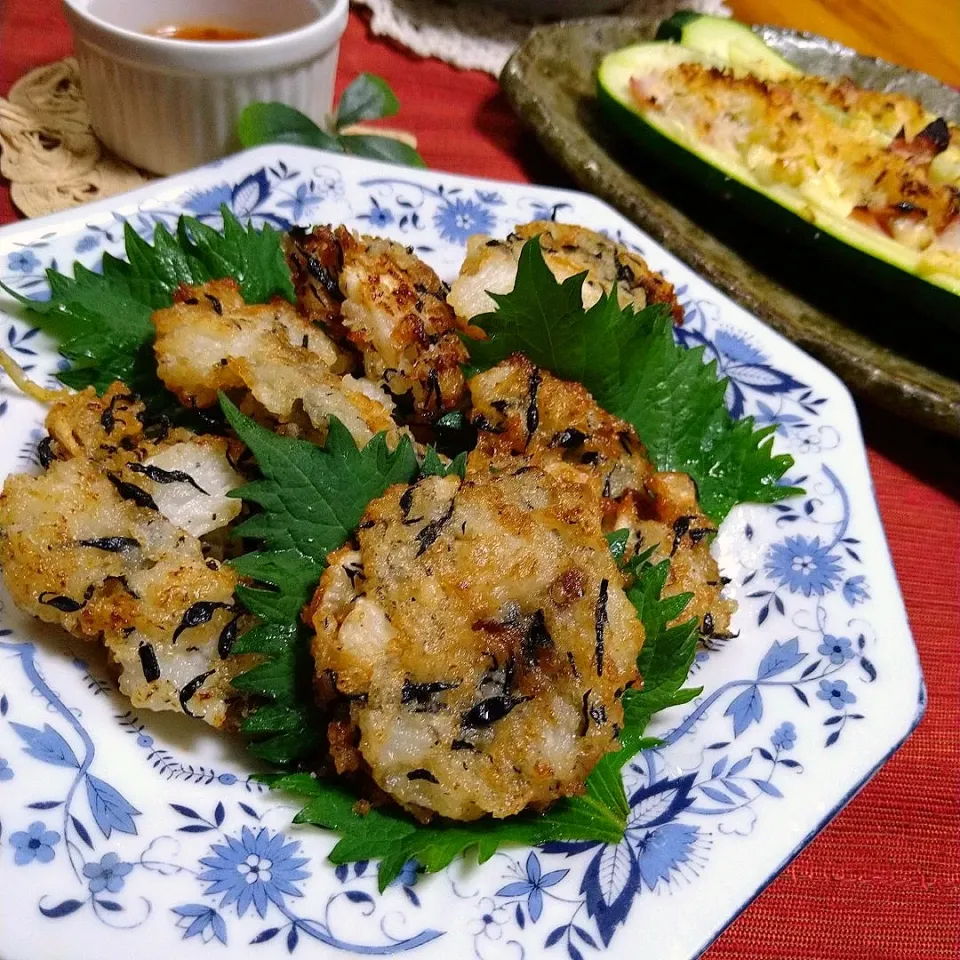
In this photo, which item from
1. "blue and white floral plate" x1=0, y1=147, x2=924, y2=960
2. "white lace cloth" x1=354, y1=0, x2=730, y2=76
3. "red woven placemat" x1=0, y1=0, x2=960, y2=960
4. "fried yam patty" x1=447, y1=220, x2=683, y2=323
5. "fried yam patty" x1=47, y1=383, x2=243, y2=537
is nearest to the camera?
"blue and white floral plate" x1=0, y1=147, x2=924, y2=960

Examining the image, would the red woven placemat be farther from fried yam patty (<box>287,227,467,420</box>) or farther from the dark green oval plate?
fried yam patty (<box>287,227,467,420</box>)

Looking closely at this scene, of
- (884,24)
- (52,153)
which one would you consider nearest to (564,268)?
(52,153)

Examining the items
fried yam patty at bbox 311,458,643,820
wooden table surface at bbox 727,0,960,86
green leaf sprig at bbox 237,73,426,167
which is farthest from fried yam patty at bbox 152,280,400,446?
wooden table surface at bbox 727,0,960,86

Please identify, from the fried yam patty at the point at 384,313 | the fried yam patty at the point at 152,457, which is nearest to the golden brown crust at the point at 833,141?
the fried yam patty at the point at 384,313

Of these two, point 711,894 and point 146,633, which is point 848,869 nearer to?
point 711,894

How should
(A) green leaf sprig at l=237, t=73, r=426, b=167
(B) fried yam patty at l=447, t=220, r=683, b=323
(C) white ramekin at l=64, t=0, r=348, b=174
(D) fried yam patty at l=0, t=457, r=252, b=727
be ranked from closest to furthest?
(D) fried yam patty at l=0, t=457, r=252, b=727 < (B) fried yam patty at l=447, t=220, r=683, b=323 < (C) white ramekin at l=64, t=0, r=348, b=174 < (A) green leaf sprig at l=237, t=73, r=426, b=167

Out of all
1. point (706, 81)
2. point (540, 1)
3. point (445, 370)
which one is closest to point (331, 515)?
point (445, 370)
